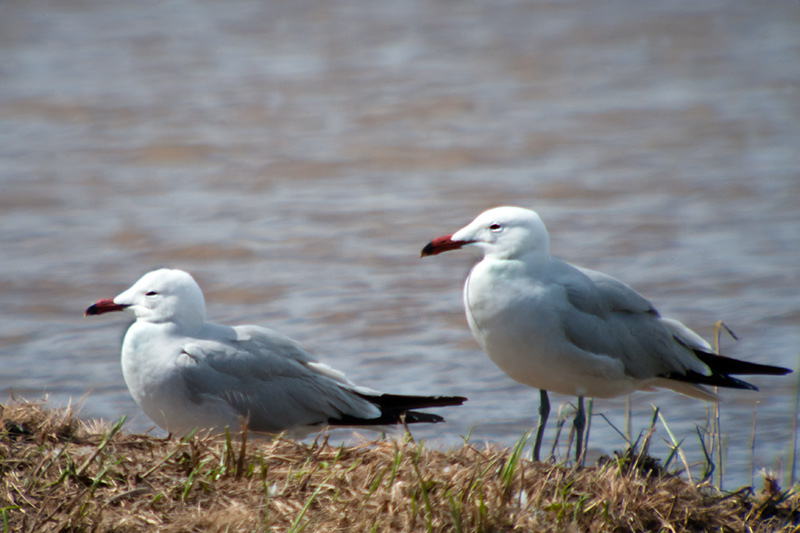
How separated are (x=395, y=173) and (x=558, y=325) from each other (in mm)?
→ 5796

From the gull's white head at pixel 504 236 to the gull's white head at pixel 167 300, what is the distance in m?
1.01

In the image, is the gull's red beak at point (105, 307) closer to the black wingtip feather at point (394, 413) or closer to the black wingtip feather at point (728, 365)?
the black wingtip feather at point (394, 413)

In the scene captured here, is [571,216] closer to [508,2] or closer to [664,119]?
[664,119]

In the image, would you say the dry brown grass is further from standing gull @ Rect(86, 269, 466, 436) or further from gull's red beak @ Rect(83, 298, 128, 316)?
gull's red beak @ Rect(83, 298, 128, 316)

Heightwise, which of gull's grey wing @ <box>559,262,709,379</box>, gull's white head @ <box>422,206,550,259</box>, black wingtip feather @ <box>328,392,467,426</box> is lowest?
black wingtip feather @ <box>328,392,467,426</box>

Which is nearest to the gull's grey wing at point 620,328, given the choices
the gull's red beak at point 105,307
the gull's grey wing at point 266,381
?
the gull's grey wing at point 266,381

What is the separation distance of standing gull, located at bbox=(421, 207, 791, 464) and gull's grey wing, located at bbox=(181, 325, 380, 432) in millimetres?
700

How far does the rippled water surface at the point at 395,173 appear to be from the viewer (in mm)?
6570

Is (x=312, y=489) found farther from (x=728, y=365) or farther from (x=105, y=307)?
Result: (x=728, y=365)

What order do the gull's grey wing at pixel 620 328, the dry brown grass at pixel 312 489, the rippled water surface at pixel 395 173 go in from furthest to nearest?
the rippled water surface at pixel 395 173 < the gull's grey wing at pixel 620 328 < the dry brown grass at pixel 312 489

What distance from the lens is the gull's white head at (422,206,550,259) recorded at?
4383 mm

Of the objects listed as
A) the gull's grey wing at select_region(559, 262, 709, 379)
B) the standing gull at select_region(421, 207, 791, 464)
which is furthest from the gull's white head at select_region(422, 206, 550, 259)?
the gull's grey wing at select_region(559, 262, 709, 379)

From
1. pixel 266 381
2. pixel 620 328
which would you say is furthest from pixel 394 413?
pixel 620 328

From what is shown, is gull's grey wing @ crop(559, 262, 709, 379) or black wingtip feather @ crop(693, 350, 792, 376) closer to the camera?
gull's grey wing @ crop(559, 262, 709, 379)
